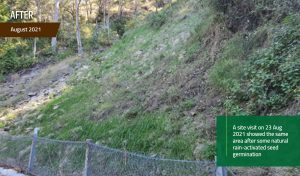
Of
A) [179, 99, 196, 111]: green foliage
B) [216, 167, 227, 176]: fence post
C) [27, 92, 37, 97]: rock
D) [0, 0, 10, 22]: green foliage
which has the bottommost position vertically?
[27, 92, 37, 97]: rock

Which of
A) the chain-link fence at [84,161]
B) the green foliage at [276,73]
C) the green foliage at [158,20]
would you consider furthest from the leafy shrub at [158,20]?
the green foliage at [276,73]

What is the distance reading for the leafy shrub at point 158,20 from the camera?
18.8 metres

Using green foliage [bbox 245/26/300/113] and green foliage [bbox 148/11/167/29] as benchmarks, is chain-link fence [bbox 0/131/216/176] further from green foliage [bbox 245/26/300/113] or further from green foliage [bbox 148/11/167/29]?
green foliage [bbox 148/11/167/29]

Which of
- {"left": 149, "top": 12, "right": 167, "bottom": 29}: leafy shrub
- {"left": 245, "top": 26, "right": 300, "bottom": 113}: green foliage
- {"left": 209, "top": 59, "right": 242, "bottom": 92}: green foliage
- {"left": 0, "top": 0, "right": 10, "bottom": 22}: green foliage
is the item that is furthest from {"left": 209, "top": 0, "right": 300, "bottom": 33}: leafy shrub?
{"left": 0, "top": 0, "right": 10, "bottom": 22}: green foliage

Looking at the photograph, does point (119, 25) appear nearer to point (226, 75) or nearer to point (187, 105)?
point (187, 105)

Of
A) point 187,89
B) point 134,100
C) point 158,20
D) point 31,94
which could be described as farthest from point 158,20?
point 187,89

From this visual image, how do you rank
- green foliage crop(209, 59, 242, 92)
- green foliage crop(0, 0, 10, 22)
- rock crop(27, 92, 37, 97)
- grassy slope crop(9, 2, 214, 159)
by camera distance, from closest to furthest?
green foliage crop(209, 59, 242, 92) → grassy slope crop(9, 2, 214, 159) → rock crop(27, 92, 37, 97) → green foliage crop(0, 0, 10, 22)

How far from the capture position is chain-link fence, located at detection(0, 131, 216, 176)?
260 inches

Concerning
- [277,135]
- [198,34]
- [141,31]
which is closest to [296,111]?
[277,135]

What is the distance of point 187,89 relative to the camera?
10.4 metres

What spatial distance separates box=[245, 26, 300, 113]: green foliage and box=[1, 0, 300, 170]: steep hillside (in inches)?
0.8

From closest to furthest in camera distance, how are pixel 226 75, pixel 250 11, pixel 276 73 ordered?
1. pixel 276 73
2. pixel 226 75
3. pixel 250 11

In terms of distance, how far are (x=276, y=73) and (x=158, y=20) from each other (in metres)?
11.5

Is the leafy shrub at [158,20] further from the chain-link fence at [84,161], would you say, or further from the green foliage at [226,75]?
the chain-link fence at [84,161]
